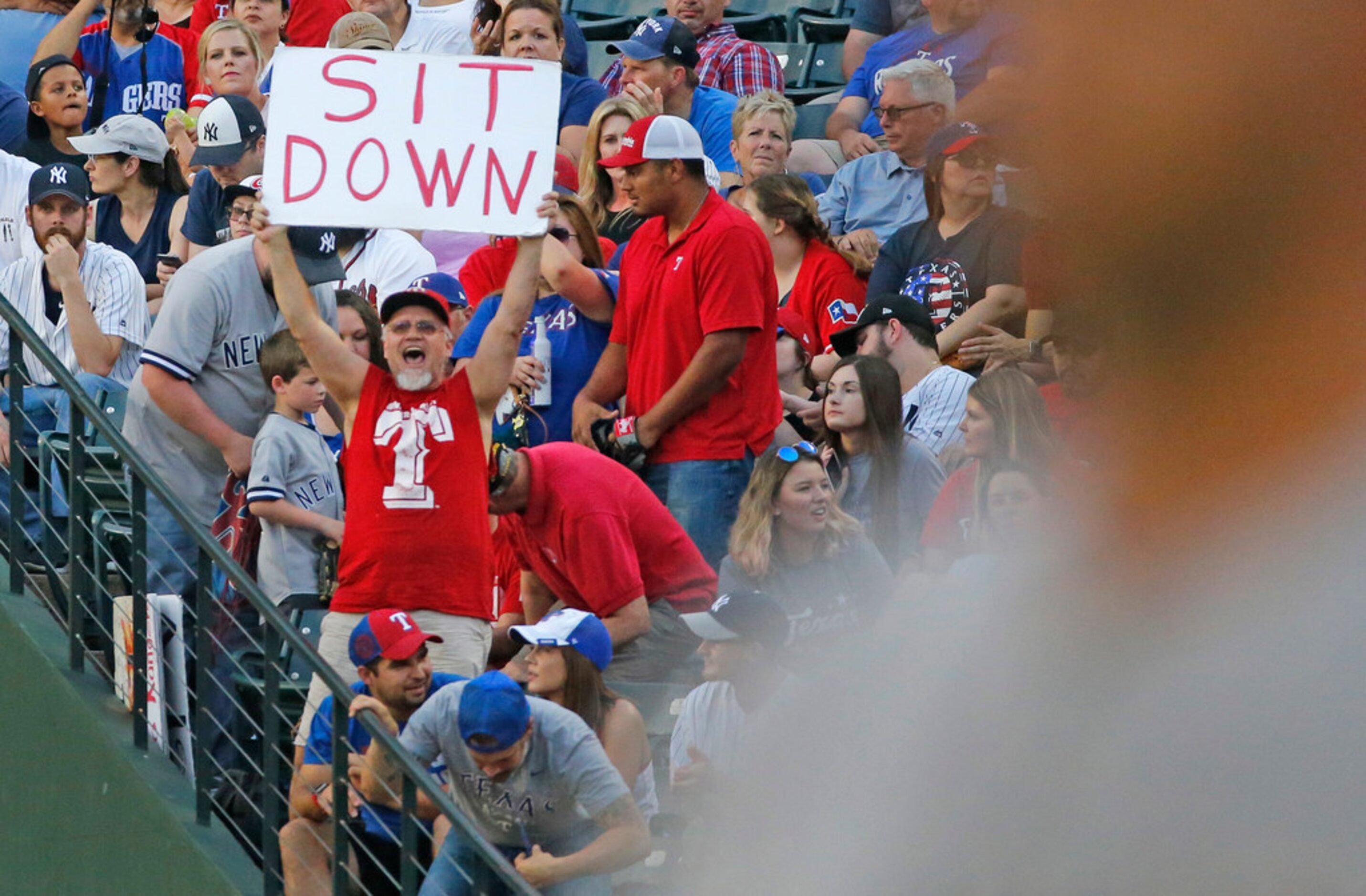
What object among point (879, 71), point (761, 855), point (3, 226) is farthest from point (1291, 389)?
point (3, 226)

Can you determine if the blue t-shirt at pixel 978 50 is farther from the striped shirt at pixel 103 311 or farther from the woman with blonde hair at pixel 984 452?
the striped shirt at pixel 103 311

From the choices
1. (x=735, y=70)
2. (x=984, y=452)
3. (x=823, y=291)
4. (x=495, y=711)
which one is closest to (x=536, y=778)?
(x=495, y=711)

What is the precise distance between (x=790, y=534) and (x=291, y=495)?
1489 millimetres

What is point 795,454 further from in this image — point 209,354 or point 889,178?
point 889,178

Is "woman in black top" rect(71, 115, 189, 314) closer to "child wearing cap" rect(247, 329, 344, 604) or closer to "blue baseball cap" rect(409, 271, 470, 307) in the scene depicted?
"blue baseball cap" rect(409, 271, 470, 307)

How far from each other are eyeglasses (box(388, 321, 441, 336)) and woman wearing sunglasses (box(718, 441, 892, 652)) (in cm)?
99

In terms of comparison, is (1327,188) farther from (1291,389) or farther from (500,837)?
(500,837)

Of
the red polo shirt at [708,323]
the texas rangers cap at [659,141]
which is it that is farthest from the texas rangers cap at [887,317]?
the texas rangers cap at [659,141]

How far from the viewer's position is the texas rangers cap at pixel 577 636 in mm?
4539

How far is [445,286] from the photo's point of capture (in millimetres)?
5867

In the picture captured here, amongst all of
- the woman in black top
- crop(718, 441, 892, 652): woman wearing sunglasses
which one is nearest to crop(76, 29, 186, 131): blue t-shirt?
the woman in black top

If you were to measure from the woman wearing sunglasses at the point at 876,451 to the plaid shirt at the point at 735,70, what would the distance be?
336 cm

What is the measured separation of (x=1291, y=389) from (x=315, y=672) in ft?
12.5

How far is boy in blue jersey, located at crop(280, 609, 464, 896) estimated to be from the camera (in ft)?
15.1
